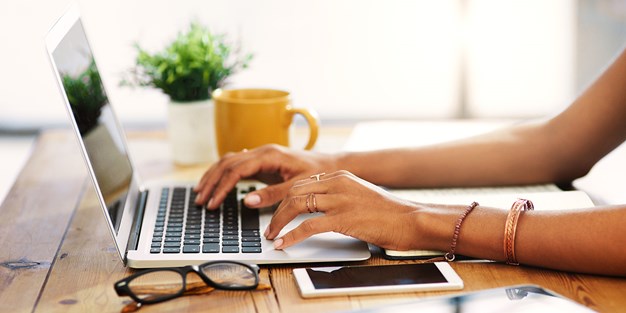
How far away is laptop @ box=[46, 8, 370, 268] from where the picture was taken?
104cm

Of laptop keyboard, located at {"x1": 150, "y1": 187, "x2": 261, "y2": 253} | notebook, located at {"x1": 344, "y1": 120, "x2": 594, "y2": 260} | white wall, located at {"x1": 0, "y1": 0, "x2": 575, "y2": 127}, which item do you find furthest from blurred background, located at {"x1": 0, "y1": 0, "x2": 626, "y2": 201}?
laptop keyboard, located at {"x1": 150, "y1": 187, "x2": 261, "y2": 253}

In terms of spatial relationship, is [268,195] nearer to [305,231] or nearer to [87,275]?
[305,231]

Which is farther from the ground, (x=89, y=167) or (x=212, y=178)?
(x=89, y=167)

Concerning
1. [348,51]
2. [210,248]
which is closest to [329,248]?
[210,248]

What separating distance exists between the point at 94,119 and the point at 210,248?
0.27 meters

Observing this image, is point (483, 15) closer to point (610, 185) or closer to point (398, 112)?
point (398, 112)

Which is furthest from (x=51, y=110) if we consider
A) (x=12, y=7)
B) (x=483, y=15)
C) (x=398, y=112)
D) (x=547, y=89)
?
(x=547, y=89)

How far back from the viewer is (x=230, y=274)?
3.16 feet

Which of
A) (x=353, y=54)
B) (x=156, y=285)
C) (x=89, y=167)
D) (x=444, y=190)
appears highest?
(x=89, y=167)

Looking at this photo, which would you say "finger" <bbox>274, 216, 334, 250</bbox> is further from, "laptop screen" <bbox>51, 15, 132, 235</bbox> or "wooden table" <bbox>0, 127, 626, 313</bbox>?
"laptop screen" <bbox>51, 15, 132, 235</bbox>

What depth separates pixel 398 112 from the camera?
11.0 feet

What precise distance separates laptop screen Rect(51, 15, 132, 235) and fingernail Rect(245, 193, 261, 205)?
0.17 m

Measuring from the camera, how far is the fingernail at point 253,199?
122 cm

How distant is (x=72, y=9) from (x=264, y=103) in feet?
1.17
